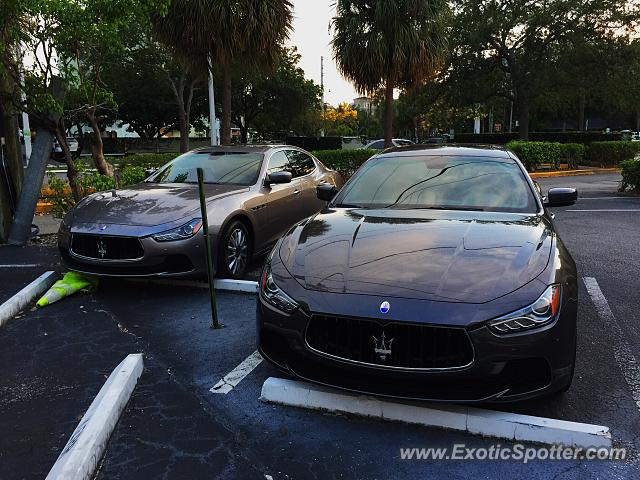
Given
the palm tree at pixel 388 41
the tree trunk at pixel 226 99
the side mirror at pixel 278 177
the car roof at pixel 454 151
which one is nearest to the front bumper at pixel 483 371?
the car roof at pixel 454 151

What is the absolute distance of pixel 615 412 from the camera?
306cm

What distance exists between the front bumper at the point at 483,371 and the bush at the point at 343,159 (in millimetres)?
11784

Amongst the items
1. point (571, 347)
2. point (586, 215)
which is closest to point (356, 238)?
point (571, 347)

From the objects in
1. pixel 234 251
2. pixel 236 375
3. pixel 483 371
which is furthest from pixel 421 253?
pixel 234 251

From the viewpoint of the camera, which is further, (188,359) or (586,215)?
(586,215)

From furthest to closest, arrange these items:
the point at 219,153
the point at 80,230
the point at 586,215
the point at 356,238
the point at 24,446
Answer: the point at 586,215
the point at 219,153
the point at 80,230
the point at 356,238
the point at 24,446

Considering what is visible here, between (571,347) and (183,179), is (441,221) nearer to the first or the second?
(571,347)

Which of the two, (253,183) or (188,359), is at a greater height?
(253,183)

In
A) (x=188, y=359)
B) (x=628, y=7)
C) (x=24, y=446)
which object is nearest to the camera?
(x=24, y=446)

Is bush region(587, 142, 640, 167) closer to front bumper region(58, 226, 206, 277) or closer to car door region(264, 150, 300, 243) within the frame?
car door region(264, 150, 300, 243)

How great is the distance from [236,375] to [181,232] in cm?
186

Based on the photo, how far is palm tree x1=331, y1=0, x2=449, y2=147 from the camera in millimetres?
12961

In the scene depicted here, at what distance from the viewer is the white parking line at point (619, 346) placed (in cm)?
340

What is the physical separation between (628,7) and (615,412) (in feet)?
80.5
